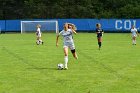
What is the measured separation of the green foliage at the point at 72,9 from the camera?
77.4 meters

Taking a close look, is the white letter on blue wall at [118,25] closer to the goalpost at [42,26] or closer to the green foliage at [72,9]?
the green foliage at [72,9]

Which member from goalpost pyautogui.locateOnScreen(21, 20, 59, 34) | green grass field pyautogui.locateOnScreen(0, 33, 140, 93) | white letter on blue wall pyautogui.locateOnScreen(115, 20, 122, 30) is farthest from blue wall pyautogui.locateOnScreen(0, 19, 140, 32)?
green grass field pyautogui.locateOnScreen(0, 33, 140, 93)

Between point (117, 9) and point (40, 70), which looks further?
point (117, 9)

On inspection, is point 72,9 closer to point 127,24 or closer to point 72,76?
point 127,24

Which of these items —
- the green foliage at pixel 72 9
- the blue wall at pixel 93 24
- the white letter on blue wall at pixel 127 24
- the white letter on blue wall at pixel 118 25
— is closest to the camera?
the white letter on blue wall at pixel 127 24

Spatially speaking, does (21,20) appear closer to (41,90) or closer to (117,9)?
(117,9)

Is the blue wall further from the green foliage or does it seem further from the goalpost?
the green foliage

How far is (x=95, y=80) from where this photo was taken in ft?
56.1

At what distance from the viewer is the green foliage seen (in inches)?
3048

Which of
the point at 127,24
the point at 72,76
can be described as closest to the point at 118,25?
the point at 127,24

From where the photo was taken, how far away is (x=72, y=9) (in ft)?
→ 258

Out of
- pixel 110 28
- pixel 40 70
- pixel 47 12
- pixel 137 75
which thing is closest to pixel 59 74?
pixel 40 70

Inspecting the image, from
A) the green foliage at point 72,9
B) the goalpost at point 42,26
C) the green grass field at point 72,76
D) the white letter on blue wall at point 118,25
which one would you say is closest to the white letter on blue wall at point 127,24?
the white letter on blue wall at point 118,25

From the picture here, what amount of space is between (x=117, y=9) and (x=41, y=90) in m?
67.5
